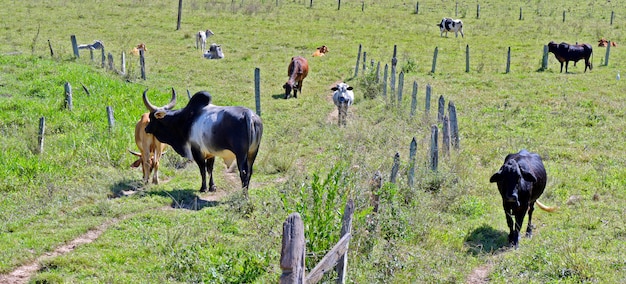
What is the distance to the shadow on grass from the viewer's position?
11031 mm

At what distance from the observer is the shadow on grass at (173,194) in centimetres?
1103

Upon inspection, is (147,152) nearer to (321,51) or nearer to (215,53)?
(215,53)

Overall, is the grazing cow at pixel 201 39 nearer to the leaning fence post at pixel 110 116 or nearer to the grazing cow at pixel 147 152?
the leaning fence post at pixel 110 116

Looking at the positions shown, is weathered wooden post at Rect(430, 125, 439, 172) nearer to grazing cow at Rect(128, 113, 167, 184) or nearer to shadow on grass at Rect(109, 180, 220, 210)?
shadow on grass at Rect(109, 180, 220, 210)

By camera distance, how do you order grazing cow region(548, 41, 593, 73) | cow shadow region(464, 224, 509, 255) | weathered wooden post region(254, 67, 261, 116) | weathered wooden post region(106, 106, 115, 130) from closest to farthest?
cow shadow region(464, 224, 509, 255) → weathered wooden post region(106, 106, 115, 130) → weathered wooden post region(254, 67, 261, 116) → grazing cow region(548, 41, 593, 73)

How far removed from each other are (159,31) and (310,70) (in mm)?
10059

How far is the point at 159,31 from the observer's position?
104 feet

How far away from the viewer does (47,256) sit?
28.2 ft

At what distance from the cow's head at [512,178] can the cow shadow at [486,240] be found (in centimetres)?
60

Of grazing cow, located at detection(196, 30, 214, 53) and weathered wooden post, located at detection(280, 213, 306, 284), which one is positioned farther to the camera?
grazing cow, located at detection(196, 30, 214, 53)

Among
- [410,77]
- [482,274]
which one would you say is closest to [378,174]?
[482,274]

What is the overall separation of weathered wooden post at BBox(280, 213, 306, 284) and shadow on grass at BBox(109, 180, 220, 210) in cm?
591

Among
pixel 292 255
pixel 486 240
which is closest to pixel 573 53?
pixel 486 240

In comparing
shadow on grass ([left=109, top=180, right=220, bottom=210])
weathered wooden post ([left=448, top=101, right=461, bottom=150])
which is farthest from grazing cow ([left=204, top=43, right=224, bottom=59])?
shadow on grass ([left=109, top=180, right=220, bottom=210])
